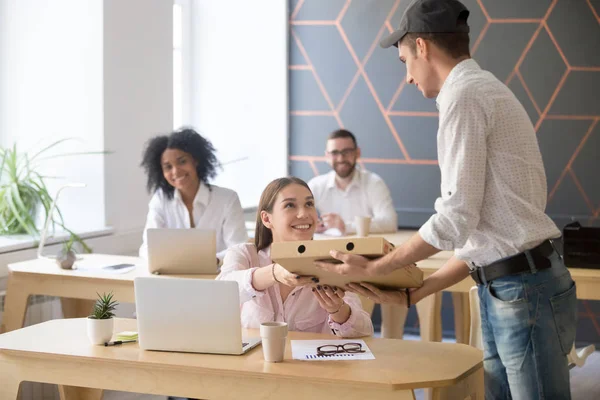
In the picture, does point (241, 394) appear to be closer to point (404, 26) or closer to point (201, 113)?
point (404, 26)

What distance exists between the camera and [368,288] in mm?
2504

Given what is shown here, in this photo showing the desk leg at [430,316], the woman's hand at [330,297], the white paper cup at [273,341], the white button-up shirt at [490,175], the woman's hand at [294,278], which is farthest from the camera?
the desk leg at [430,316]

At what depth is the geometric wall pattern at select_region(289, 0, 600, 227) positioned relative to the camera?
6.08 meters

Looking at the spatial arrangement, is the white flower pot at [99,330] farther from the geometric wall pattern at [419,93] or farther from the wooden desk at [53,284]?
the geometric wall pattern at [419,93]

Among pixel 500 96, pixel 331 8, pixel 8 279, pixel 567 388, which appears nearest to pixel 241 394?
pixel 567 388

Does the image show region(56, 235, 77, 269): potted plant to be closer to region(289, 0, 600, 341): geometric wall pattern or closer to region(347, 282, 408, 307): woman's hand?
region(347, 282, 408, 307): woman's hand

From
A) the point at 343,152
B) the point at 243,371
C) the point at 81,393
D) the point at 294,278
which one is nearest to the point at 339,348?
the point at 294,278

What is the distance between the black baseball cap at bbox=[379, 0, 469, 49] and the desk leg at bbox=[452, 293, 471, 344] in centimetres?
262

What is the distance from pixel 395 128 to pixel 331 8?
108 cm

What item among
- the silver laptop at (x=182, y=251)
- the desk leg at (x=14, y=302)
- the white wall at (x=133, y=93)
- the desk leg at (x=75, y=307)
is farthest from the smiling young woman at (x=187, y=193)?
the desk leg at (x=14, y=302)

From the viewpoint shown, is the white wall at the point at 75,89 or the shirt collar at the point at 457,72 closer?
the shirt collar at the point at 457,72

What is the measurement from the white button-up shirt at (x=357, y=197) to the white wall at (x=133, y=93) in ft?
4.13

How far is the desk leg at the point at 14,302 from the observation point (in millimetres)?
4023

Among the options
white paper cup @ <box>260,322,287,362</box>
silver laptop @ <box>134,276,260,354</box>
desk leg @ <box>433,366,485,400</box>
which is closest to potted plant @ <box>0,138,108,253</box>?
silver laptop @ <box>134,276,260,354</box>
